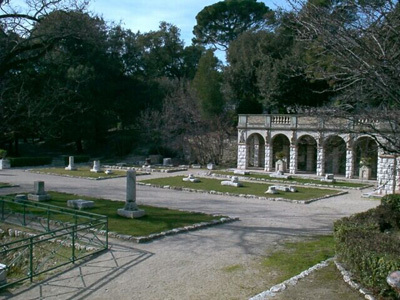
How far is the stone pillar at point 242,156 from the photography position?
3706 cm

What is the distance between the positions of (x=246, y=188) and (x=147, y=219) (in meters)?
10.8

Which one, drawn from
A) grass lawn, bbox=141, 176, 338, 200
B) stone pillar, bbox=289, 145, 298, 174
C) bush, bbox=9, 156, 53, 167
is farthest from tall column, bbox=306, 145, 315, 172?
bush, bbox=9, 156, 53, 167

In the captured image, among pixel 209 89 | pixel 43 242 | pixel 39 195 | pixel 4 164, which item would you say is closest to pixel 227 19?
pixel 209 89

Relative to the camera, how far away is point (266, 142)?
3628 centimetres

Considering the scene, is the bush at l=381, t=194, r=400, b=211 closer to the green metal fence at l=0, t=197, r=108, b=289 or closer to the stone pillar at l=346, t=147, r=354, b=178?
the green metal fence at l=0, t=197, r=108, b=289

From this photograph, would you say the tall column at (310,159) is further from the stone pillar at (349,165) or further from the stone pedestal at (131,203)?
the stone pedestal at (131,203)

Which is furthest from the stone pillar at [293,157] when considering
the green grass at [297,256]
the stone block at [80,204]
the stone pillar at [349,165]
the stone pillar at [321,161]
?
the green grass at [297,256]

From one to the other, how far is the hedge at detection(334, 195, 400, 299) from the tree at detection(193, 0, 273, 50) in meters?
44.6

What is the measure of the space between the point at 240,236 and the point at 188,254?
2.70 m

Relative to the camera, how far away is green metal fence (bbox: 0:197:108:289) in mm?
10357

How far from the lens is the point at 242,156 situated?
37.2 meters

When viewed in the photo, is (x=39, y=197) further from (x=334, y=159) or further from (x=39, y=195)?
(x=334, y=159)

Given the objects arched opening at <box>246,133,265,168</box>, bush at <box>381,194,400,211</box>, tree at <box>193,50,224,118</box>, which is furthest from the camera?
tree at <box>193,50,224,118</box>

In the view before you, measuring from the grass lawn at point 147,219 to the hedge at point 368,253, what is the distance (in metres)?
5.65
